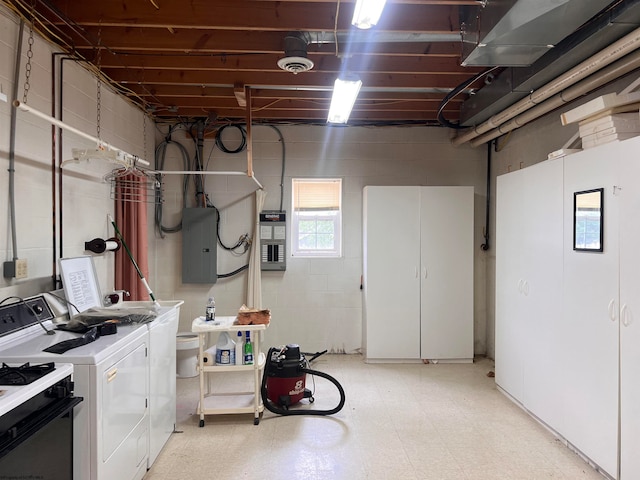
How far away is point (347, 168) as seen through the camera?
5203mm

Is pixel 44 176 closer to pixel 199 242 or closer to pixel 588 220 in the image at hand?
pixel 199 242

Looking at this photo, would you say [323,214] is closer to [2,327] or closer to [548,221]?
[548,221]

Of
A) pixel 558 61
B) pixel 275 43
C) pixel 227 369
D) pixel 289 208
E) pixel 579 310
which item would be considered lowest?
pixel 227 369

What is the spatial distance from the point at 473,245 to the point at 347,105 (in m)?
2.34

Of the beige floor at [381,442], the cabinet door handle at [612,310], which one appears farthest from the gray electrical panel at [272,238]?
the cabinet door handle at [612,310]

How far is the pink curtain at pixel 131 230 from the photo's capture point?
3.84m

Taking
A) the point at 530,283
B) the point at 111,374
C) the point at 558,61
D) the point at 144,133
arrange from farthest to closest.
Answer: the point at 144,133, the point at 530,283, the point at 558,61, the point at 111,374

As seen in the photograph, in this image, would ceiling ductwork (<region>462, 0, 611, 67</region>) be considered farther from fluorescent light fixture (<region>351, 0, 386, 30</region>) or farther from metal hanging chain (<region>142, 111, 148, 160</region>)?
metal hanging chain (<region>142, 111, 148, 160</region>)

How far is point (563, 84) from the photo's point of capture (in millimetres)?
2977

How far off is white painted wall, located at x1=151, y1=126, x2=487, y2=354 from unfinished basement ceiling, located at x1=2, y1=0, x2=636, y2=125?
3.16ft

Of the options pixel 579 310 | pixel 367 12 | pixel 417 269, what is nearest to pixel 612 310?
pixel 579 310

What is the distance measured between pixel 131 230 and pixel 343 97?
2.32 metres

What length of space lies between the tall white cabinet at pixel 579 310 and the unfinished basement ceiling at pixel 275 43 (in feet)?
3.06

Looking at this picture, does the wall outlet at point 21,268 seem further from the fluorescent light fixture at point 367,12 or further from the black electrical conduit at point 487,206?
the black electrical conduit at point 487,206
